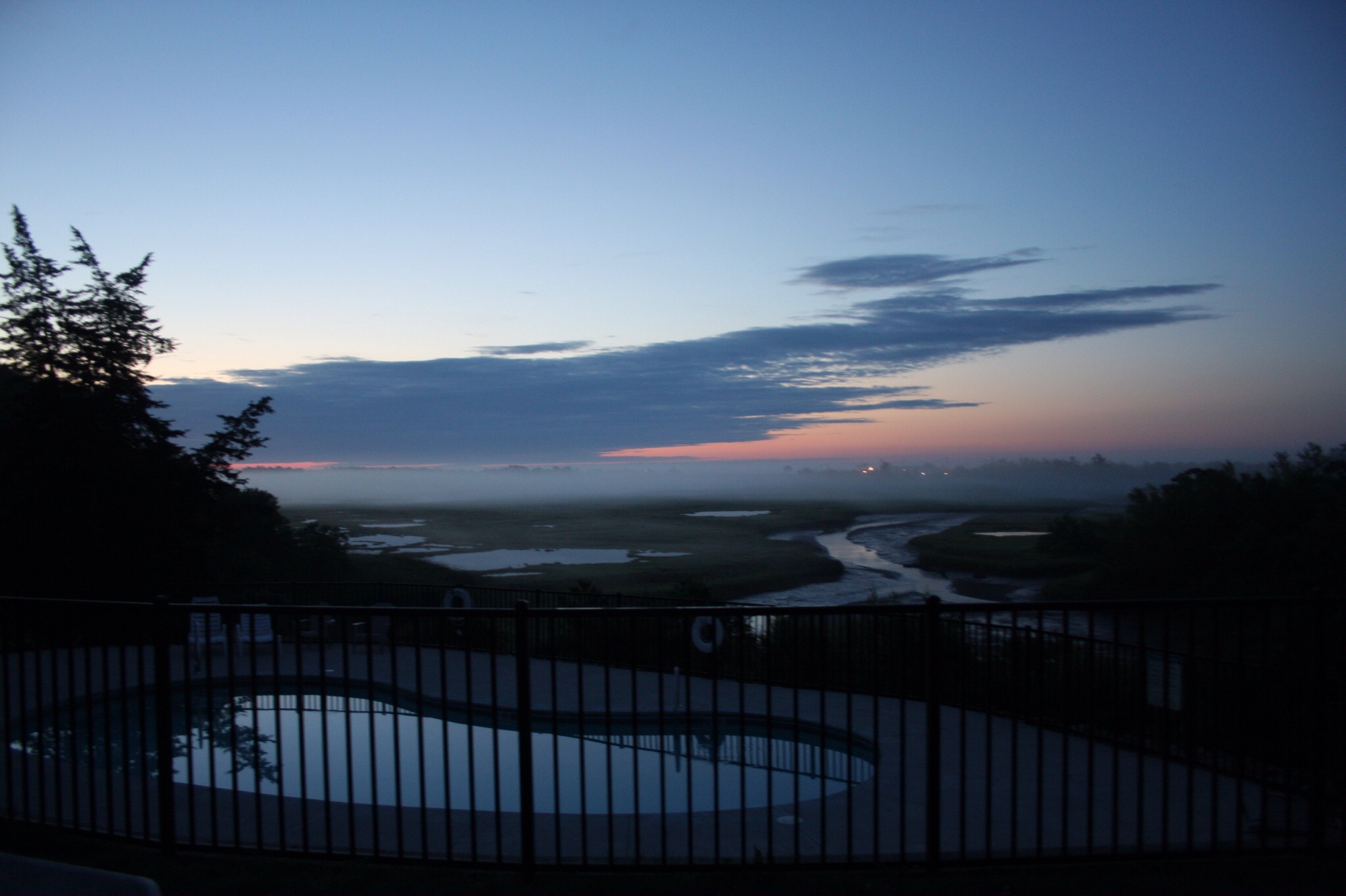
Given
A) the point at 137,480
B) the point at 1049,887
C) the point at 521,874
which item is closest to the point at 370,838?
the point at 521,874

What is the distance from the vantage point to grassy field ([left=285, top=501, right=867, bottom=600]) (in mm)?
51938

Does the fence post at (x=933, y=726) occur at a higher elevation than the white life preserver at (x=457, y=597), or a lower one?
higher

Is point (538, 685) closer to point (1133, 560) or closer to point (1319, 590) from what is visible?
point (1319, 590)

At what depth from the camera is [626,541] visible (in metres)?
83.4

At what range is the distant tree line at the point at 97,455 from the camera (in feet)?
57.2

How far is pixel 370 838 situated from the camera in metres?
4.78

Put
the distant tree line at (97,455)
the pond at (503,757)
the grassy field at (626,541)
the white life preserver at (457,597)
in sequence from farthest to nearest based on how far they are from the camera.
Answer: the grassy field at (626,541) < the distant tree line at (97,455) < the white life preserver at (457,597) < the pond at (503,757)

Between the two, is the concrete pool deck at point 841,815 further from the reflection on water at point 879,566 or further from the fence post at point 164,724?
the reflection on water at point 879,566

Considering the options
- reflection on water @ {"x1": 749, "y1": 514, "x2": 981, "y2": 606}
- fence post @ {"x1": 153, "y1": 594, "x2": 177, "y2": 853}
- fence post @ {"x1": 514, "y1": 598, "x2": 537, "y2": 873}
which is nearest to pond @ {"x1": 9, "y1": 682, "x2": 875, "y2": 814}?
fence post @ {"x1": 153, "y1": 594, "x2": 177, "y2": 853}

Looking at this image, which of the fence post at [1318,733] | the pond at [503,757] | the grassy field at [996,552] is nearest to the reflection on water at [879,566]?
the grassy field at [996,552]

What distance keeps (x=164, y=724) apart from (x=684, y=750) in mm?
5844

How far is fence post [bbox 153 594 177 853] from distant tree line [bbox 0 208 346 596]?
17.2 metres

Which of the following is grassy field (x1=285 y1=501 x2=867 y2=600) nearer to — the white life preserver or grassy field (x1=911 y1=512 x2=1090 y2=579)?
grassy field (x1=911 y1=512 x2=1090 y2=579)

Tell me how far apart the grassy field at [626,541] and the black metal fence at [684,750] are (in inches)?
674
